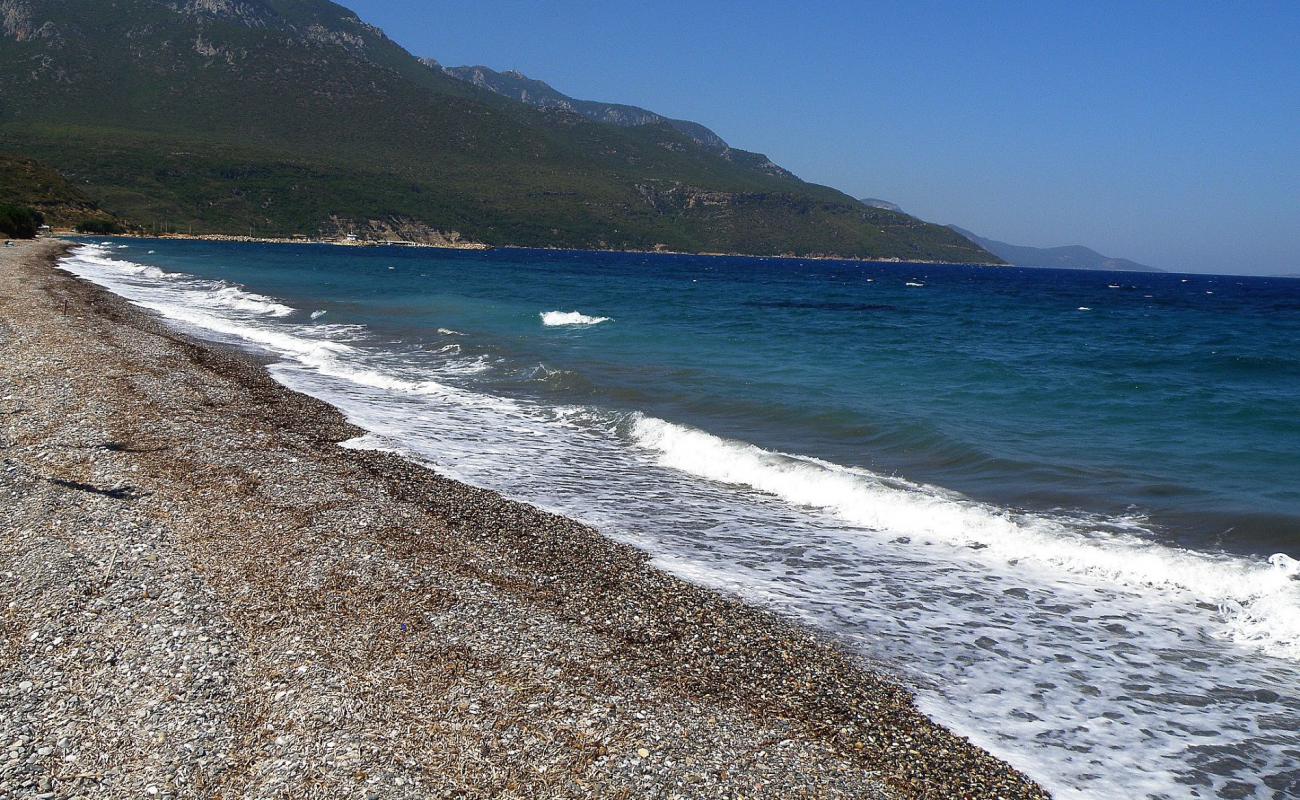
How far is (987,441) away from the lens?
15.2 m

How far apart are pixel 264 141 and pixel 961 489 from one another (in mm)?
183567

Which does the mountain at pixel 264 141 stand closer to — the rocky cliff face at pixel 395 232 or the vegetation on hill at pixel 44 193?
the rocky cliff face at pixel 395 232

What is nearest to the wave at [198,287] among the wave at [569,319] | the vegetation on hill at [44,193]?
the wave at [569,319]

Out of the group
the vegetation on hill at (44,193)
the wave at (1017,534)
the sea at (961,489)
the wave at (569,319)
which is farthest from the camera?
the vegetation on hill at (44,193)

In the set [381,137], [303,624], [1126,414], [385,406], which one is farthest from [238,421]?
[381,137]

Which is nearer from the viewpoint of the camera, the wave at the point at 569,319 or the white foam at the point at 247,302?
the white foam at the point at 247,302

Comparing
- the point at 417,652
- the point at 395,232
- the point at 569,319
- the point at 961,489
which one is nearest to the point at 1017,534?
the point at 961,489

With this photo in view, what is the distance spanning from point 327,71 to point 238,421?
206 meters

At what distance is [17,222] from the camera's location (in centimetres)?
6544

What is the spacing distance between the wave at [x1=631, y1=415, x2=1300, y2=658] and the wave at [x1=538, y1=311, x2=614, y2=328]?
21648 millimetres

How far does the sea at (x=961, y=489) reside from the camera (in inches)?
251

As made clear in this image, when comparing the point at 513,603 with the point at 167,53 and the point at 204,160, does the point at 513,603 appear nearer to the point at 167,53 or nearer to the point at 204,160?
the point at 204,160

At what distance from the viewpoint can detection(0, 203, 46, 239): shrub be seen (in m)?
63.2

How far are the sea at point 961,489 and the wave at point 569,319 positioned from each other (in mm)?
3532
